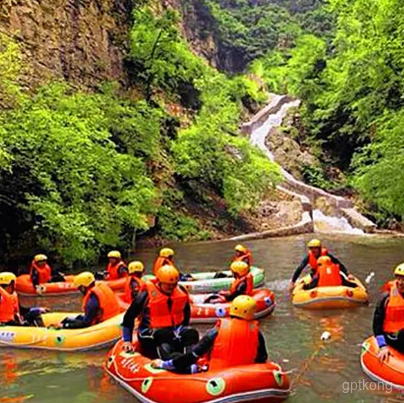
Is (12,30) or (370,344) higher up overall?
(12,30)

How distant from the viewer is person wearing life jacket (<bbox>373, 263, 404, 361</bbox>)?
271 inches

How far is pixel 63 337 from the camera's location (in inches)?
346

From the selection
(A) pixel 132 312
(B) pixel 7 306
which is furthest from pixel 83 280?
(A) pixel 132 312

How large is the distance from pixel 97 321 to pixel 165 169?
684 inches

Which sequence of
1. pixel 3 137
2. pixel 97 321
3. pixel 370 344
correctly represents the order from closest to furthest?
pixel 370 344 → pixel 97 321 → pixel 3 137

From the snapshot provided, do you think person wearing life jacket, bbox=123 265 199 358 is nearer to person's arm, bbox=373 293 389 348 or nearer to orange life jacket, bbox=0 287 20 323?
person's arm, bbox=373 293 389 348

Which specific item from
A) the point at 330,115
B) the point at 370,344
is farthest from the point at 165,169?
the point at 370,344

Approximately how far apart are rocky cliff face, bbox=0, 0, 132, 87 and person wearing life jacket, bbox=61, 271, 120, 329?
13102 mm

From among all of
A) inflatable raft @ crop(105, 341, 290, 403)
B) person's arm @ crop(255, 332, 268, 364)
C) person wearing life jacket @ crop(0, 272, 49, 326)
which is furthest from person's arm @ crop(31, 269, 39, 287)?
person's arm @ crop(255, 332, 268, 364)

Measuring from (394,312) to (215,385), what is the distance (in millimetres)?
2411

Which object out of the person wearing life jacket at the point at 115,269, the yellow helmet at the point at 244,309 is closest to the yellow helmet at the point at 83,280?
the yellow helmet at the point at 244,309

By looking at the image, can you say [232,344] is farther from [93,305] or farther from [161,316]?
[93,305]

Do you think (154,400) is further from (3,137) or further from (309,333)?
(3,137)

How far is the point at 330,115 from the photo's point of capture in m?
36.9
